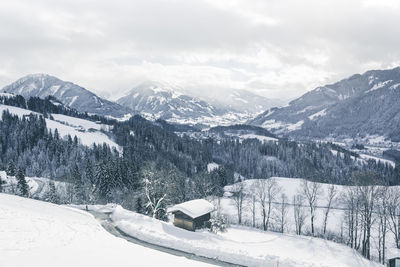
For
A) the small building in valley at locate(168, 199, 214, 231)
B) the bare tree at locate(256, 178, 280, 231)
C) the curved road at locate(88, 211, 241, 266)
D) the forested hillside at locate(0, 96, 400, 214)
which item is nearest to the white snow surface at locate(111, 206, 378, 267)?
the curved road at locate(88, 211, 241, 266)

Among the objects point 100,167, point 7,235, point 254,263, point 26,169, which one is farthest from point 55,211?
point 26,169

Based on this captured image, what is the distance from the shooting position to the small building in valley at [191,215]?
48531 mm

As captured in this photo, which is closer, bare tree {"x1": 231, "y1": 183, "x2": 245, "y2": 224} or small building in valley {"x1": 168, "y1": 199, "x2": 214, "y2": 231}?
small building in valley {"x1": 168, "y1": 199, "x2": 214, "y2": 231}

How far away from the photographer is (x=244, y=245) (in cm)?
3378

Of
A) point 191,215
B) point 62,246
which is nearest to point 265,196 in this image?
point 191,215

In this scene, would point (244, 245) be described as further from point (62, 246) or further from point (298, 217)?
point (298, 217)

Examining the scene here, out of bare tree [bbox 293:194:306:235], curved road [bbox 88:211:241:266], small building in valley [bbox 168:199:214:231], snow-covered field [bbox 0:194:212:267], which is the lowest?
bare tree [bbox 293:194:306:235]

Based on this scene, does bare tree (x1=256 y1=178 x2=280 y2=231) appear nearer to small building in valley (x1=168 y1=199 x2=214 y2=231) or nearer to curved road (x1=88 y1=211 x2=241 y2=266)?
small building in valley (x1=168 y1=199 x2=214 y2=231)

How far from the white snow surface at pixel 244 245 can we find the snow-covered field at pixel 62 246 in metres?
3.89

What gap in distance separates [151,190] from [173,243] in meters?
23.2

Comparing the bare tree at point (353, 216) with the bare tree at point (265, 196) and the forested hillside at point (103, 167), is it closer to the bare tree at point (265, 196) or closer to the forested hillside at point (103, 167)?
the forested hillside at point (103, 167)

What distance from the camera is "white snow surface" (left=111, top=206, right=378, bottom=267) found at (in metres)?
25.9

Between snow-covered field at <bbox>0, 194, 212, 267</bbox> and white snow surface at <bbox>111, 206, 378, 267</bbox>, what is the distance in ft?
12.8

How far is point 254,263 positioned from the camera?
25.2 meters
